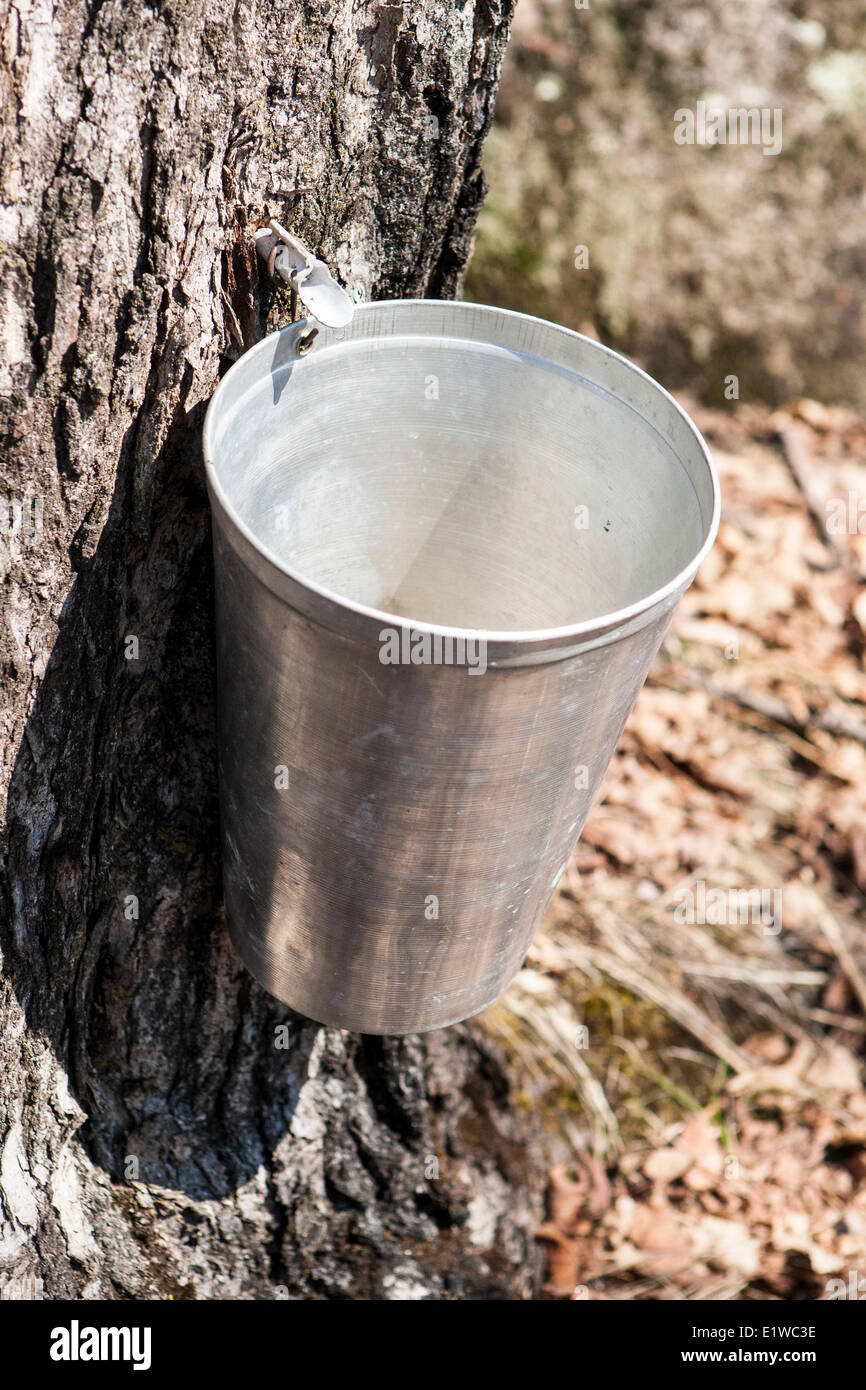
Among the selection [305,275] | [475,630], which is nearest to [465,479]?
[305,275]

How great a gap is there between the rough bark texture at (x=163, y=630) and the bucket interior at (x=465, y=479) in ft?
0.41

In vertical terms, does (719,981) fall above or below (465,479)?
below

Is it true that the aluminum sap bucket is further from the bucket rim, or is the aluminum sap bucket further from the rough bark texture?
the rough bark texture

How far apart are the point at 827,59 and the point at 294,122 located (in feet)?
13.3

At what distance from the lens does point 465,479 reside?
1781mm

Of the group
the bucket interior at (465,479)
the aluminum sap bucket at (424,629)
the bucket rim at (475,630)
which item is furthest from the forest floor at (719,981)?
the bucket rim at (475,630)

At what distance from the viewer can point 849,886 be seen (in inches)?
123

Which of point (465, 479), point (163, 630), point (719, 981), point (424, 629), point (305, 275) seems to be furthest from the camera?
point (719, 981)

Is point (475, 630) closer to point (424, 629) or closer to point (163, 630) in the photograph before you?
point (424, 629)

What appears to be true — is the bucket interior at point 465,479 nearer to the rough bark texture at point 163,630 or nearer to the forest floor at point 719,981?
the rough bark texture at point 163,630

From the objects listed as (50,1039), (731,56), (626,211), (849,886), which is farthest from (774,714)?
(731,56)

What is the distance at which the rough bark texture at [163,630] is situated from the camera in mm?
1246

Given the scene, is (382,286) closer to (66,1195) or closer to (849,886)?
(66,1195)

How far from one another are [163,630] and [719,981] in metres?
1.94
